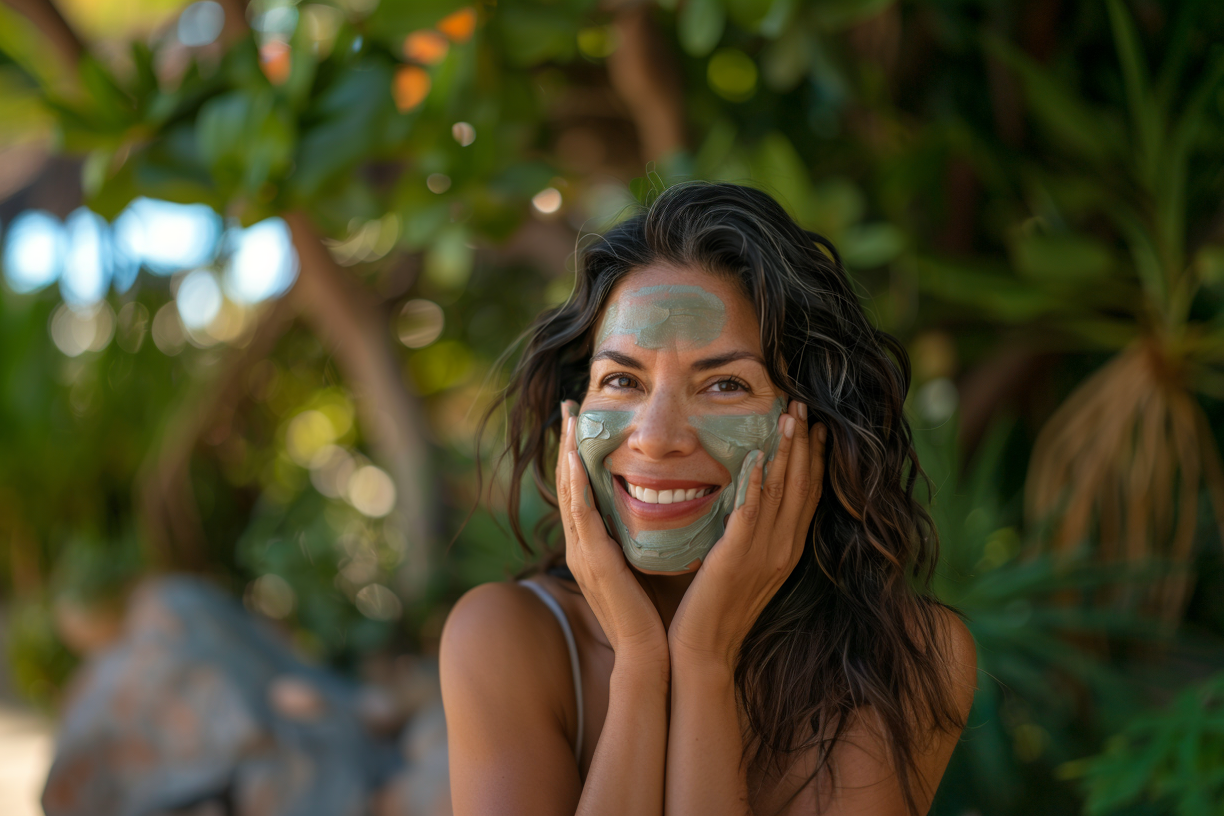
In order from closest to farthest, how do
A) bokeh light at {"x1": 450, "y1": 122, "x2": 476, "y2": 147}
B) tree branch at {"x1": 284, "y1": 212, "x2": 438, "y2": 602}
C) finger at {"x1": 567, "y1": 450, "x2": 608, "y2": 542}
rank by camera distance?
finger at {"x1": 567, "y1": 450, "x2": 608, "y2": 542} < bokeh light at {"x1": 450, "y1": 122, "x2": 476, "y2": 147} < tree branch at {"x1": 284, "y1": 212, "x2": 438, "y2": 602}

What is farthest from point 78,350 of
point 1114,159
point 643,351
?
point 1114,159

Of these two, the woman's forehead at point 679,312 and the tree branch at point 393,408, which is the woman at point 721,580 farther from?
the tree branch at point 393,408

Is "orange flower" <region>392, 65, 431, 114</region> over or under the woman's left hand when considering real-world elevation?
over

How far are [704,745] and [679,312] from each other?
0.60 metres

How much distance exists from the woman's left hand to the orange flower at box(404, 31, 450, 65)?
64.8 inches

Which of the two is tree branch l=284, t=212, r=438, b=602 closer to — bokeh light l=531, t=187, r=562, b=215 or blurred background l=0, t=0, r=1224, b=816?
blurred background l=0, t=0, r=1224, b=816

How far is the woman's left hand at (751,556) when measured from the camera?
1.21 meters

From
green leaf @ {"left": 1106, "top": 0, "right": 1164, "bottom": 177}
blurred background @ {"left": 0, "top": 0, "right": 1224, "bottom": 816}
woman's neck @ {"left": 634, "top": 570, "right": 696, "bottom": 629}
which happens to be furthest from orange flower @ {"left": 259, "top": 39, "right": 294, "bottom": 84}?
green leaf @ {"left": 1106, "top": 0, "right": 1164, "bottom": 177}

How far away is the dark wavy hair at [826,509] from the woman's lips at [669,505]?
20 centimetres

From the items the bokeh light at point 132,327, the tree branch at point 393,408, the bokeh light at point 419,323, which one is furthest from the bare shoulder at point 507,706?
the bokeh light at point 132,327

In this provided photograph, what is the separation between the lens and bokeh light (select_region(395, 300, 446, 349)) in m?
4.30

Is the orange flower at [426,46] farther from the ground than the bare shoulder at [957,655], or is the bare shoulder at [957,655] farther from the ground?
the orange flower at [426,46]

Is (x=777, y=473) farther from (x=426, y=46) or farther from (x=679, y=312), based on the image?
(x=426, y=46)

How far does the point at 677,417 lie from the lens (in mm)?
1205
